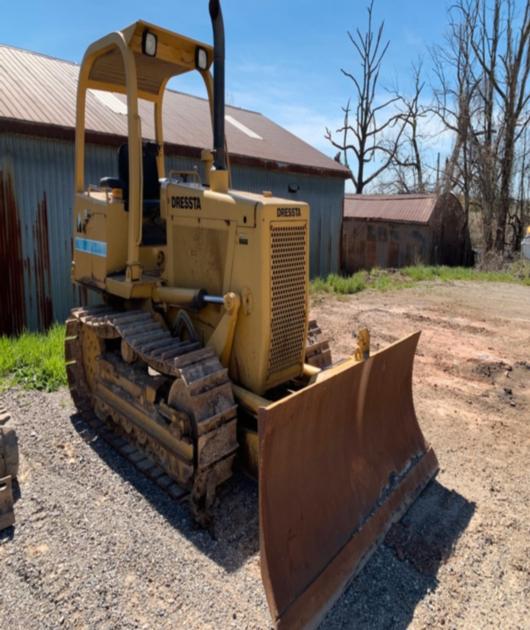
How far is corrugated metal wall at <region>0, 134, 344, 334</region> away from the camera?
284 inches

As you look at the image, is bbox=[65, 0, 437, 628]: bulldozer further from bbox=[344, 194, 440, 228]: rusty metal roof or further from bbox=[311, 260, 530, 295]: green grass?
bbox=[344, 194, 440, 228]: rusty metal roof

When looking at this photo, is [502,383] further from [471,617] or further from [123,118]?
[123,118]

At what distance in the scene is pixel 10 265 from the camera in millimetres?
7328

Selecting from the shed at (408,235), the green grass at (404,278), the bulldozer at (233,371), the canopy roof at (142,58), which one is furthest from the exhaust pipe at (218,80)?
the shed at (408,235)

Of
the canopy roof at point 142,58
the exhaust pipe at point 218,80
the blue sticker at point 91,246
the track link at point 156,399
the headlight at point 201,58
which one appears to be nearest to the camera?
the track link at point 156,399

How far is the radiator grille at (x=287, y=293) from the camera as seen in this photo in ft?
11.1

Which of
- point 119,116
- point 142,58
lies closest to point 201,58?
point 142,58

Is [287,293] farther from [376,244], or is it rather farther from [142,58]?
[376,244]

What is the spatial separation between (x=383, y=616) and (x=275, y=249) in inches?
87.6

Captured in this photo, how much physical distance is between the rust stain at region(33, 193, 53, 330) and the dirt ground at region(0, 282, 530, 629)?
3.13 m

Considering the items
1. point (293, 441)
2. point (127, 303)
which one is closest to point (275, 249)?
point (293, 441)

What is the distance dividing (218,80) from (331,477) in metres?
2.94

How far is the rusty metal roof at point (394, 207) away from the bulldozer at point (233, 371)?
13.6m

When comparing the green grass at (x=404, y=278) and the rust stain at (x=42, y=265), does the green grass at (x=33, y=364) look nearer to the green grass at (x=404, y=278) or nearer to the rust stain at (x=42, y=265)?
the rust stain at (x=42, y=265)
